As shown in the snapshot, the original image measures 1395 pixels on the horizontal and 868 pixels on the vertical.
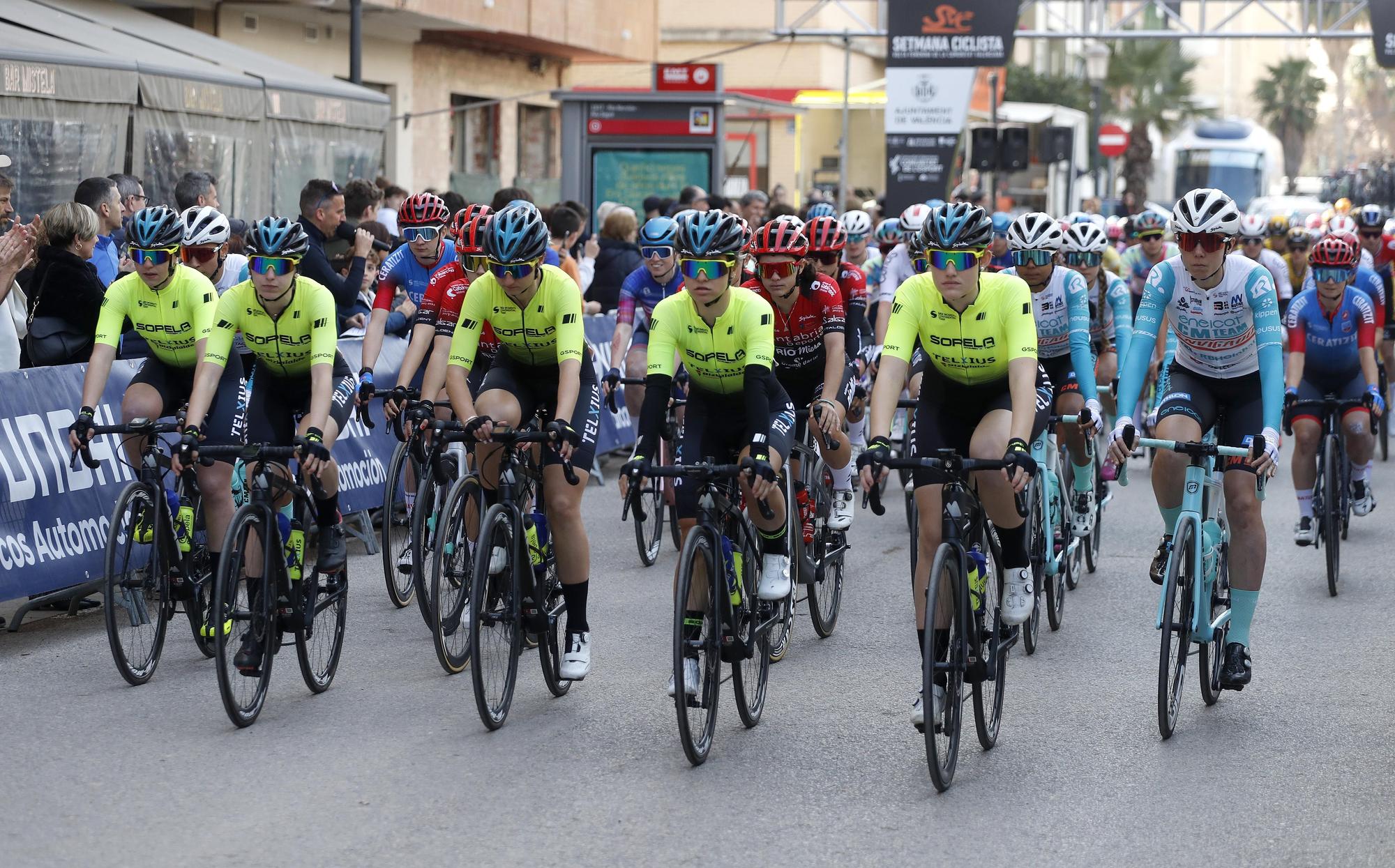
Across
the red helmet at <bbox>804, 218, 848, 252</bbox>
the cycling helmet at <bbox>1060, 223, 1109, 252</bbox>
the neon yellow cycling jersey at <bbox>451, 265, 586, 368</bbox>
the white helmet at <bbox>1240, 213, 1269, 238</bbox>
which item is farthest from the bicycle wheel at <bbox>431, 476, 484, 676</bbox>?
the white helmet at <bbox>1240, 213, 1269, 238</bbox>

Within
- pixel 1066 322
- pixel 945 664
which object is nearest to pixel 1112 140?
pixel 1066 322

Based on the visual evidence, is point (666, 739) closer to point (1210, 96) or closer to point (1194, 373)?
point (1194, 373)

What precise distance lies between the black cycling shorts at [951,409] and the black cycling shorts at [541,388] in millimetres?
1372

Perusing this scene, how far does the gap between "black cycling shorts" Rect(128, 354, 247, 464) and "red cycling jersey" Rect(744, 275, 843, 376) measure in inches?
98.5

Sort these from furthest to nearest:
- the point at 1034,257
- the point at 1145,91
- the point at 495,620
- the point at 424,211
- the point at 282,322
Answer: the point at 1145,91 → the point at 424,211 → the point at 1034,257 → the point at 282,322 → the point at 495,620

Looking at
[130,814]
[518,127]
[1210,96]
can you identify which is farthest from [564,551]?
[1210,96]

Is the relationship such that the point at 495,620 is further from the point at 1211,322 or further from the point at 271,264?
the point at 1211,322

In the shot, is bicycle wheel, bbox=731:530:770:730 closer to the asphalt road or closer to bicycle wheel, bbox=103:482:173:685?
the asphalt road

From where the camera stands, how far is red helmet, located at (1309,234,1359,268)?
36.4 feet

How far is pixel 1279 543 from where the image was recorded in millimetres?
11805

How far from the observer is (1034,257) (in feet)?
30.6

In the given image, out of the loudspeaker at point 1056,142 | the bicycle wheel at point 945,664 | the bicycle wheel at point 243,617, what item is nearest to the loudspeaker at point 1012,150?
the loudspeaker at point 1056,142

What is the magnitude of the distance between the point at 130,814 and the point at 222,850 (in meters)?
0.54

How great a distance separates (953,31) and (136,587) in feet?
60.4
